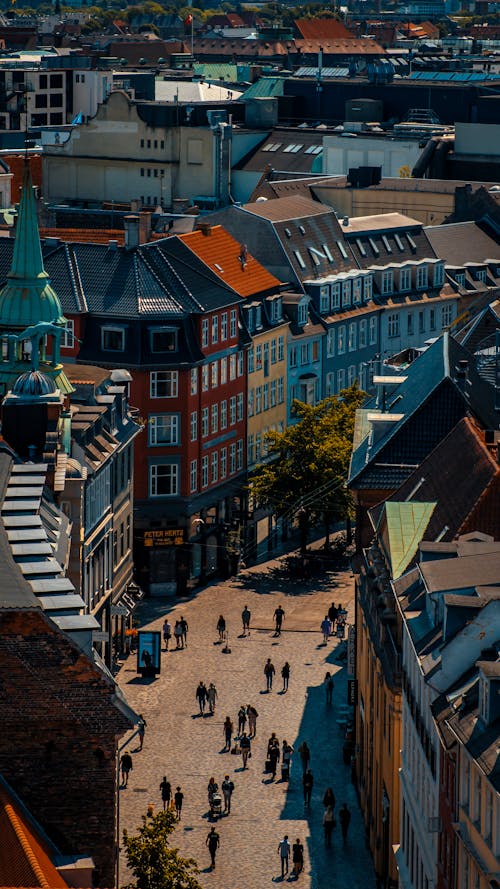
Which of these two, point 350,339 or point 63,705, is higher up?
point 63,705

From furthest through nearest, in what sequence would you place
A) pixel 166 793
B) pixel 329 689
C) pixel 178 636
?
pixel 178 636 → pixel 329 689 → pixel 166 793

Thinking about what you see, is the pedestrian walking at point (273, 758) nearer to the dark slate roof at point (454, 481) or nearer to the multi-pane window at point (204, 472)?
the dark slate roof at point (454, 481)

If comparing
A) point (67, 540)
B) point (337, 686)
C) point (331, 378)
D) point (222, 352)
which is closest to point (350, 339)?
point (331, 378)

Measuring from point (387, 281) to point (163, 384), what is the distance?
123 feet

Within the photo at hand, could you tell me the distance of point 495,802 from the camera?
6103 centimetres

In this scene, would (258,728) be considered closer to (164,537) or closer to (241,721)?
(241,721)

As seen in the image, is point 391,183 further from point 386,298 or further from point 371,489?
point 371,489

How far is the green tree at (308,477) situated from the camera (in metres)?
138

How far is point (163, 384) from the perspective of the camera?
13450cm

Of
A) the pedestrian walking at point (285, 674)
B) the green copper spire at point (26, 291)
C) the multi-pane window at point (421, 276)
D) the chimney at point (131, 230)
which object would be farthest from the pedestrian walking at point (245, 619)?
the multi-pane window at point (421, 276)

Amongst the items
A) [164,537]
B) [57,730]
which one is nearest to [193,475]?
[164,537]

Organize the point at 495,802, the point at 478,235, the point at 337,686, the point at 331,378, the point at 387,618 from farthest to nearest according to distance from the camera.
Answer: the point at 478,235 < the point at 331,378 < the point at 337,686 < the point at 387,618 < the point at 495,802

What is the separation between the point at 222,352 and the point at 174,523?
10835 mm

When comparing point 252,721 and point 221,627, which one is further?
point 221,627
